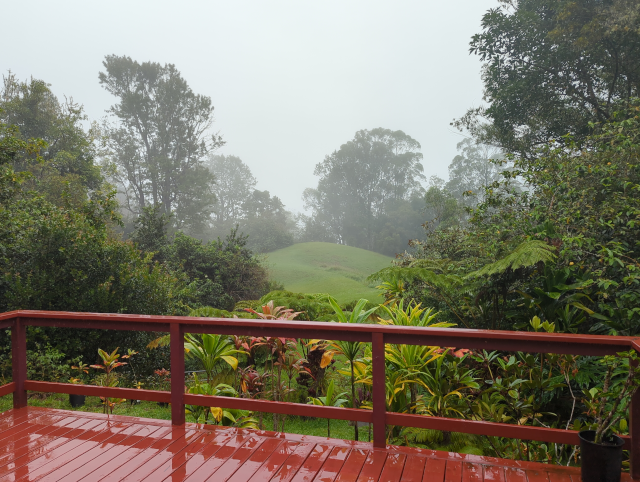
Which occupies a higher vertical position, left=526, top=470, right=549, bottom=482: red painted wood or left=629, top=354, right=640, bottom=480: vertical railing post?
left=629, top=354, right=640, bottom=480: vertical railing post

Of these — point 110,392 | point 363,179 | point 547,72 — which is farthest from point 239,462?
point 363,179

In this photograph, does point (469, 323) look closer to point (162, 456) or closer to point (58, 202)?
point (162, 456)

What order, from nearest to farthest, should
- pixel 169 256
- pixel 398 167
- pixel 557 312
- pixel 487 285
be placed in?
1. pixel 557 312
2. pixel 487 285
3. pixel 169 256
4. pixel 398 167

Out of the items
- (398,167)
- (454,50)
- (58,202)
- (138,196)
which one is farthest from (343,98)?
(58,202)

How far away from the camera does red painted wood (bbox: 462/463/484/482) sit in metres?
2.15

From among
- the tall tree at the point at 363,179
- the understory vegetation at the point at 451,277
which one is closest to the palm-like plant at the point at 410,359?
the understory vegetation at the point at 451,277

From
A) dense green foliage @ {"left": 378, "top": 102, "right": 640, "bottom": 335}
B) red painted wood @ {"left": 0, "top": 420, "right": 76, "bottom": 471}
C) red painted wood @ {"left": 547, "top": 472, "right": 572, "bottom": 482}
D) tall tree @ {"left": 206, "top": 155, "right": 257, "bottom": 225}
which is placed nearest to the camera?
red painted wood @ {"left": 547, "top": 472, "right": 572, "bottom": 482}

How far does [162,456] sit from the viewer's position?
2.47m

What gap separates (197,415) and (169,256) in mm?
12373

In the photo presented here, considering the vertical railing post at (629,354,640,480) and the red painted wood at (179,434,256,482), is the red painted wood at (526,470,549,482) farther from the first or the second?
the red painted wood at (179,434,256,482)

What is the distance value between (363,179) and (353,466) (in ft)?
172

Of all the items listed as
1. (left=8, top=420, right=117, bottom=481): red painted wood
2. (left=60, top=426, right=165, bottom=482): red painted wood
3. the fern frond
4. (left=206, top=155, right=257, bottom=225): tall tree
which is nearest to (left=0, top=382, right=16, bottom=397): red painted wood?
(left=8, top=420, right=117, bottom=481): red painted wood

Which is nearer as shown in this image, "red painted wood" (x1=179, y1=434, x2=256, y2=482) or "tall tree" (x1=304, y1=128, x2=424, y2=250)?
"red painted wood" (x1=179, y1=434, x2=256, y2=482)

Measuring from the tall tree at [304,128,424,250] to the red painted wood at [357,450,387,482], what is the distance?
4941cm
